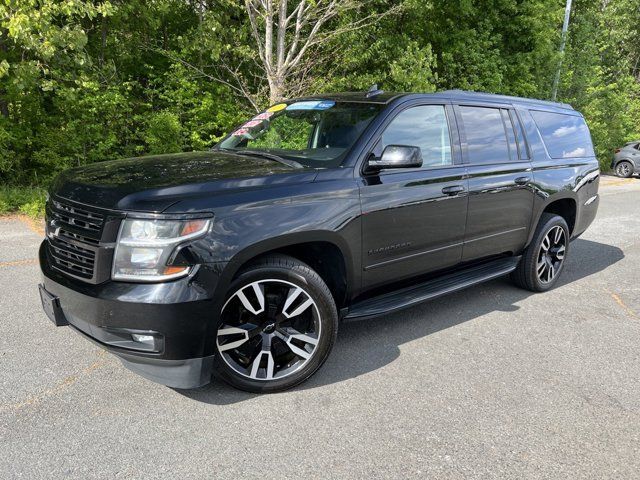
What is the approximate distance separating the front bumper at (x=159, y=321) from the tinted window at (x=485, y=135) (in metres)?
2.50

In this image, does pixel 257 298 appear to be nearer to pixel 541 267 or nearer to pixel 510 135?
pixel 510 135

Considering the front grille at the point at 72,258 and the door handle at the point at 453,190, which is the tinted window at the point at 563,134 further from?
the front grille at the point at 72,258

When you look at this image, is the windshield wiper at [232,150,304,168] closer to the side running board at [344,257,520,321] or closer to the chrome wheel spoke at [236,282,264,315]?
the chrome wheel spoke at [236,282,264,315]

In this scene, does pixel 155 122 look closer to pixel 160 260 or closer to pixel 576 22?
pixel 160 260

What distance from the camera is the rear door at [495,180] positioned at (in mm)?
4199

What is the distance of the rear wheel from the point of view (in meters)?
19.8

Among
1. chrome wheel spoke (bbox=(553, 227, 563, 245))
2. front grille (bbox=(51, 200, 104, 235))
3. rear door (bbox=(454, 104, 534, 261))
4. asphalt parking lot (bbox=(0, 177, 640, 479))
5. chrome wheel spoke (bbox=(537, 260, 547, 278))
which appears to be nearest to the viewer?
asphalt parking lot (bbox=(0, 177, 640, 479))

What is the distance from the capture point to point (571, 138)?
5.50 metres

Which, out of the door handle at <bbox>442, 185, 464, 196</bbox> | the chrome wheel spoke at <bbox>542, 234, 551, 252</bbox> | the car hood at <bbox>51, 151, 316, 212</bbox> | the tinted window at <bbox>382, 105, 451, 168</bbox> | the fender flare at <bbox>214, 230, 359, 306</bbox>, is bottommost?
the chrome wheel spoke at <bbox>542, 234, 551, 252</bbox>

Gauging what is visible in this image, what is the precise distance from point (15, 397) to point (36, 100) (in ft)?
25.9

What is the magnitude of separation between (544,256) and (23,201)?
773 centimetres

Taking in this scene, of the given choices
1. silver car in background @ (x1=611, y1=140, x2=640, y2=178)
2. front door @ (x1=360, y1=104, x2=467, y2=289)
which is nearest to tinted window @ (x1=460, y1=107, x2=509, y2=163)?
front door @ (x1=360, y1=104, x2=467, y2=289)

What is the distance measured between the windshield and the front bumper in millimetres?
1238

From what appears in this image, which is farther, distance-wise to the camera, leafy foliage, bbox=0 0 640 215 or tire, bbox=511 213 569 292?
leafy foliage, bbox=0 0 640 215
